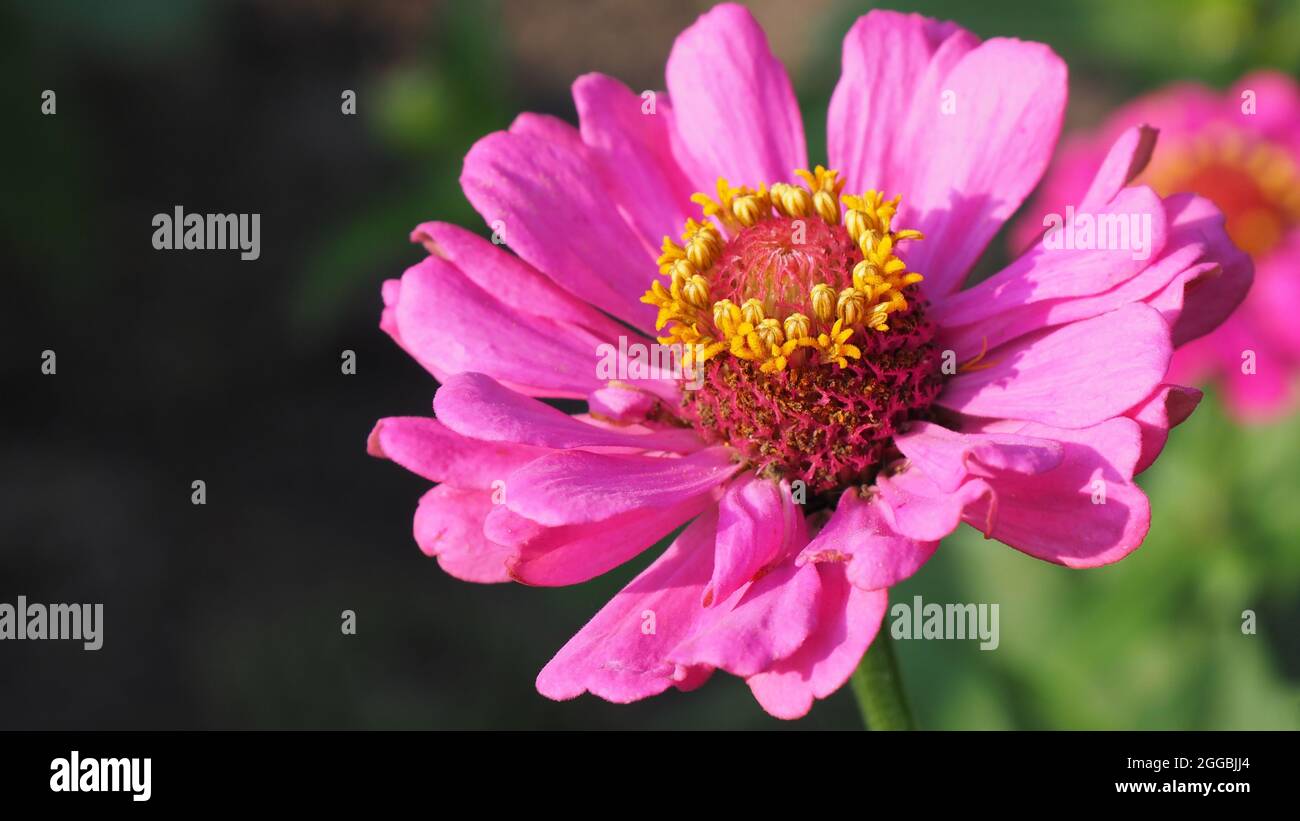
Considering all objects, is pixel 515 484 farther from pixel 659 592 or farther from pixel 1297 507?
pixel 1297 507

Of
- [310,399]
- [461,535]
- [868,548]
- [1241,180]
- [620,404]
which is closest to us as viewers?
[868,548]

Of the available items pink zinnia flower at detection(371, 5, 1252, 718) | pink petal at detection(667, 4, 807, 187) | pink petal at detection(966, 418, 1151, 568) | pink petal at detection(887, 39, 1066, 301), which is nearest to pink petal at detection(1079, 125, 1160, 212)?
pink zinnia flower at detection(371, 5, 1252, 718)

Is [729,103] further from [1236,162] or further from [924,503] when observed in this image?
[1236,162]

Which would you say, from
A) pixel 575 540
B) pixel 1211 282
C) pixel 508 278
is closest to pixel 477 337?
pixel 508 278

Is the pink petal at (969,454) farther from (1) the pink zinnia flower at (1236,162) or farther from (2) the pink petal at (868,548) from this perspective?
(1) the pink zinnia flower at (1236,162)

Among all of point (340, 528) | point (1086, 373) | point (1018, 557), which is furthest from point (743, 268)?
point (340, 528)
